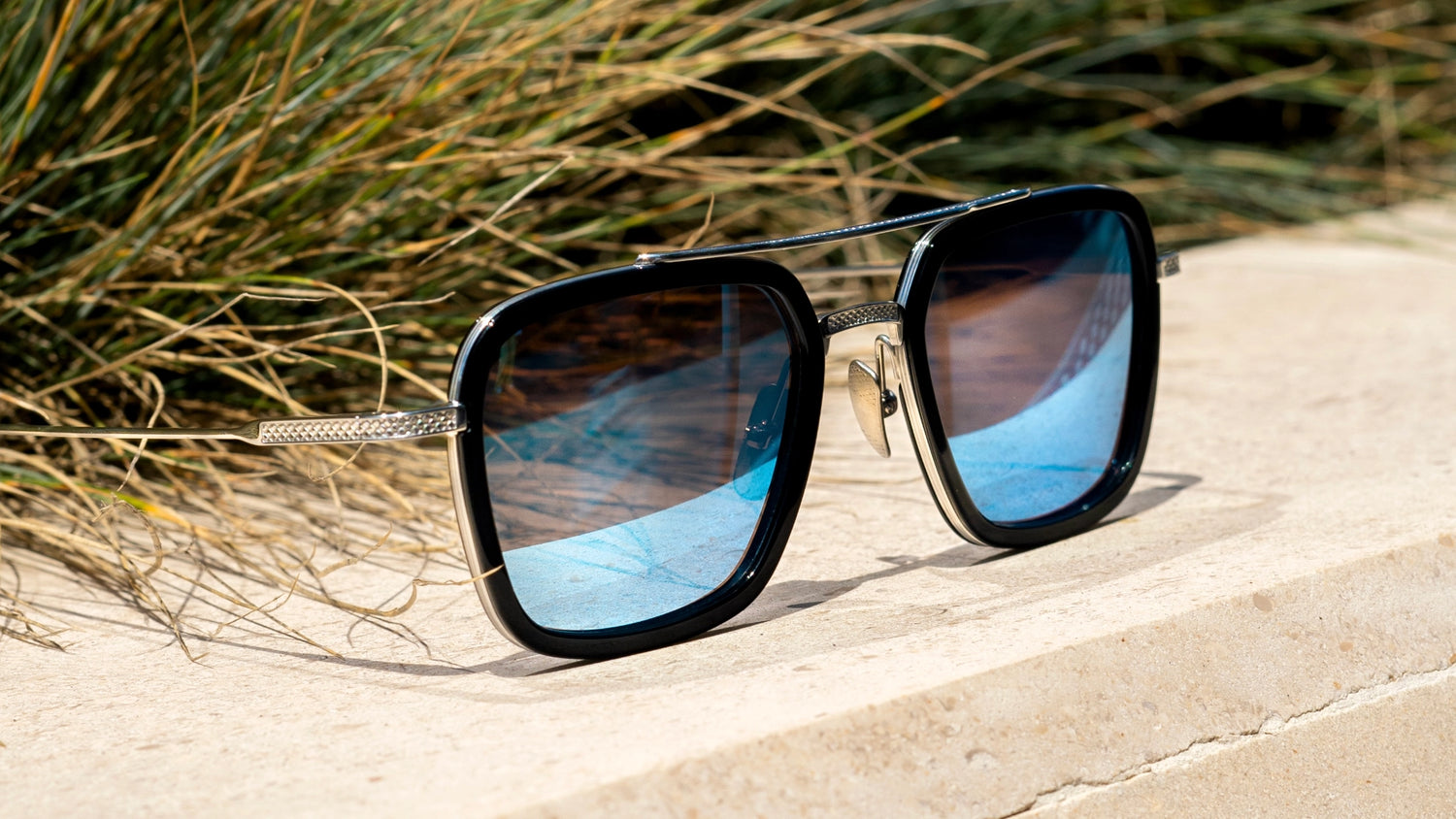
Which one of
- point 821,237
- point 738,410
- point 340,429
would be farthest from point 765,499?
point 340,429

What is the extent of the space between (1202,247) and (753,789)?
1.51 meters

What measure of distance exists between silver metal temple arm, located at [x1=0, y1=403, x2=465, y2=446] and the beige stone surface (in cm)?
14

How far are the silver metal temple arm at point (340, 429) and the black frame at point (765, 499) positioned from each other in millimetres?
14

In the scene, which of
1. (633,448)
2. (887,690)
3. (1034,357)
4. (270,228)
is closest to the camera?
(887,690)

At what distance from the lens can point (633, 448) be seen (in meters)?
0.77

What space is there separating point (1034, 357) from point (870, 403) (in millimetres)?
186

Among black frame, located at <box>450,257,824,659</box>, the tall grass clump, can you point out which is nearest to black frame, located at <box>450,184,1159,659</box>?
black frame, located at <box>450,257,824,659</box>

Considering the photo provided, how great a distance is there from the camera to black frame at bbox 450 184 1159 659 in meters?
0.67

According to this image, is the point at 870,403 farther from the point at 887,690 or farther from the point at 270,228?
the point at 270,228

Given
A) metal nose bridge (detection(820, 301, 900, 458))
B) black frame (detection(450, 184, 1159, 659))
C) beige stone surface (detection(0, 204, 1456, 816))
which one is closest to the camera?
beige stone surface (detection(0, 204, 1456, 816))

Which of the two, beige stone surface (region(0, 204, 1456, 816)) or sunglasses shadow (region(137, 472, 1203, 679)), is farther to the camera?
sunglasses shadow (region(137, 472, 1203, 679))

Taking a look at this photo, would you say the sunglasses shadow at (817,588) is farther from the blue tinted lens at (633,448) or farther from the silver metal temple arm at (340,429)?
the silver metal temple arm at (340,429)

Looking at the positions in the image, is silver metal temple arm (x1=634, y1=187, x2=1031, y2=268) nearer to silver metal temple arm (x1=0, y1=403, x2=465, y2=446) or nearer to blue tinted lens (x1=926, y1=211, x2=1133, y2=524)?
blue tinted lens (x1=926, y1=211, x2=1133, y2=524)

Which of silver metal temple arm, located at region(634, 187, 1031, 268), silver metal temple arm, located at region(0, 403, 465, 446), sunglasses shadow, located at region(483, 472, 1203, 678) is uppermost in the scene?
silver metal temple arm, located at region(634, 187, 1031, 268)
